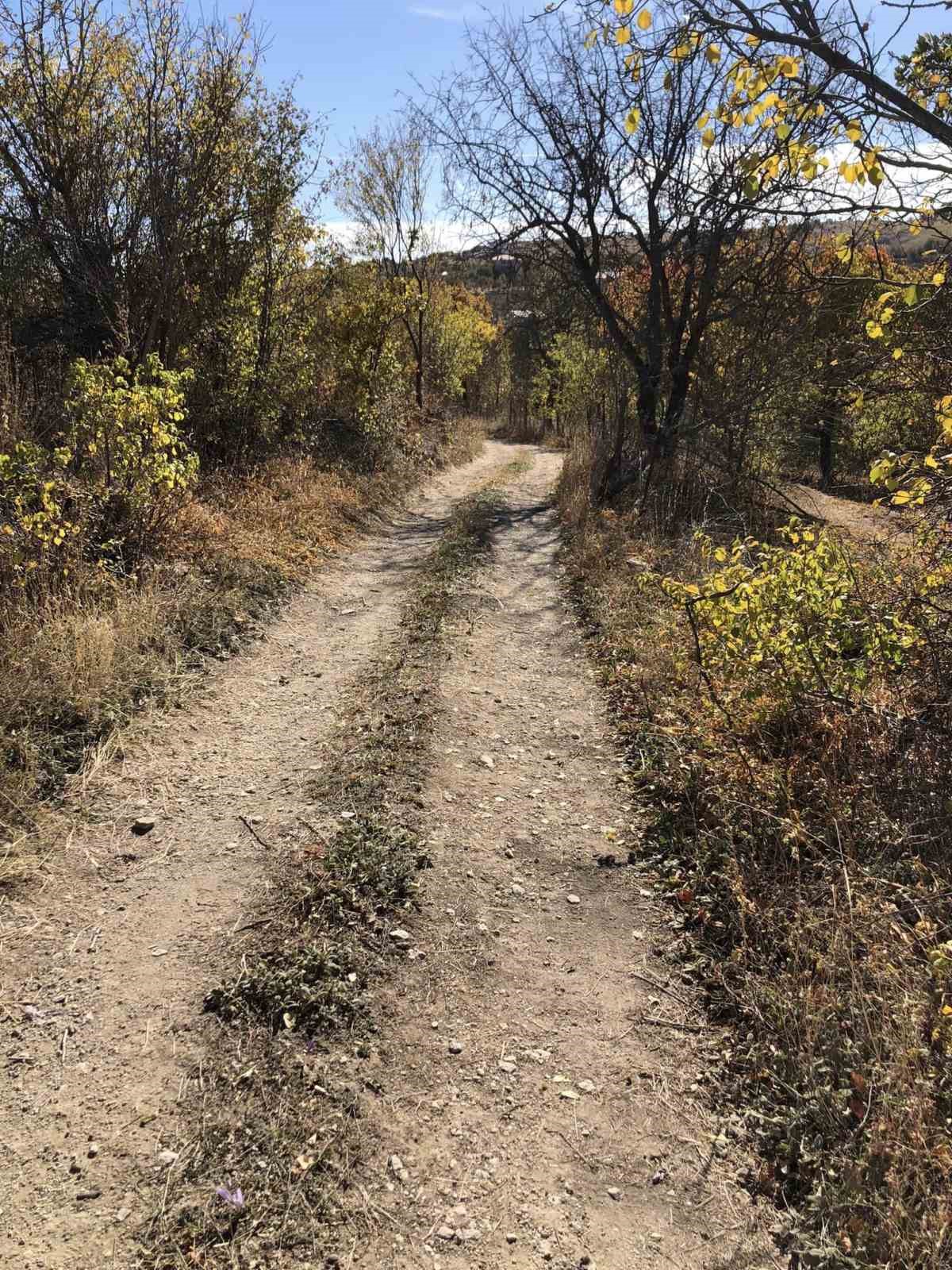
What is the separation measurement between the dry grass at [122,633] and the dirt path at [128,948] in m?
0.26

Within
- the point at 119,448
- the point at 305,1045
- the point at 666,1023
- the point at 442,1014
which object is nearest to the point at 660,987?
the point at 666,1023

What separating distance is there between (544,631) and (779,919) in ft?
14.7

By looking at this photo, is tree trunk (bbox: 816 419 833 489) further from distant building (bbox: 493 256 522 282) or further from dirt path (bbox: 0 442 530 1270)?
dirt path (bbox: 0 442 530 1270)

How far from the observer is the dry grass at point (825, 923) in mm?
2236

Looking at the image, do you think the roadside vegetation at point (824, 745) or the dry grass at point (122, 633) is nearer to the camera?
the roadside vegetation at point (824, 745)

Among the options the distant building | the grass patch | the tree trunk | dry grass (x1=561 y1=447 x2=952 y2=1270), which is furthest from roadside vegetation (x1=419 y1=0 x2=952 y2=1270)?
the tree trunk

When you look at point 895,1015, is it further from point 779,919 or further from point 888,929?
point 779,919

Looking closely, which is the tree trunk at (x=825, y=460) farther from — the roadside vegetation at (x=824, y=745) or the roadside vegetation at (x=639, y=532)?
the roadside vegetation at (x=824, y=745)

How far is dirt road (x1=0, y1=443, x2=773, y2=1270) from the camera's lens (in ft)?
7.37

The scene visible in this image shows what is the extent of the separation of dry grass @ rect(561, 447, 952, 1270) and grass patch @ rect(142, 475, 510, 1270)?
1.37 meters

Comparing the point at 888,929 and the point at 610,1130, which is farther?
the point at 888,929

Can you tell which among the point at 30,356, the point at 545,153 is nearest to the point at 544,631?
the point at 30,356

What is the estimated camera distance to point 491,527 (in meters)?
12.2

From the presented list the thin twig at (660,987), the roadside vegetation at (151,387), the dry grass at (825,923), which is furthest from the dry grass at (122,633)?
the dry grass at (825,923)
